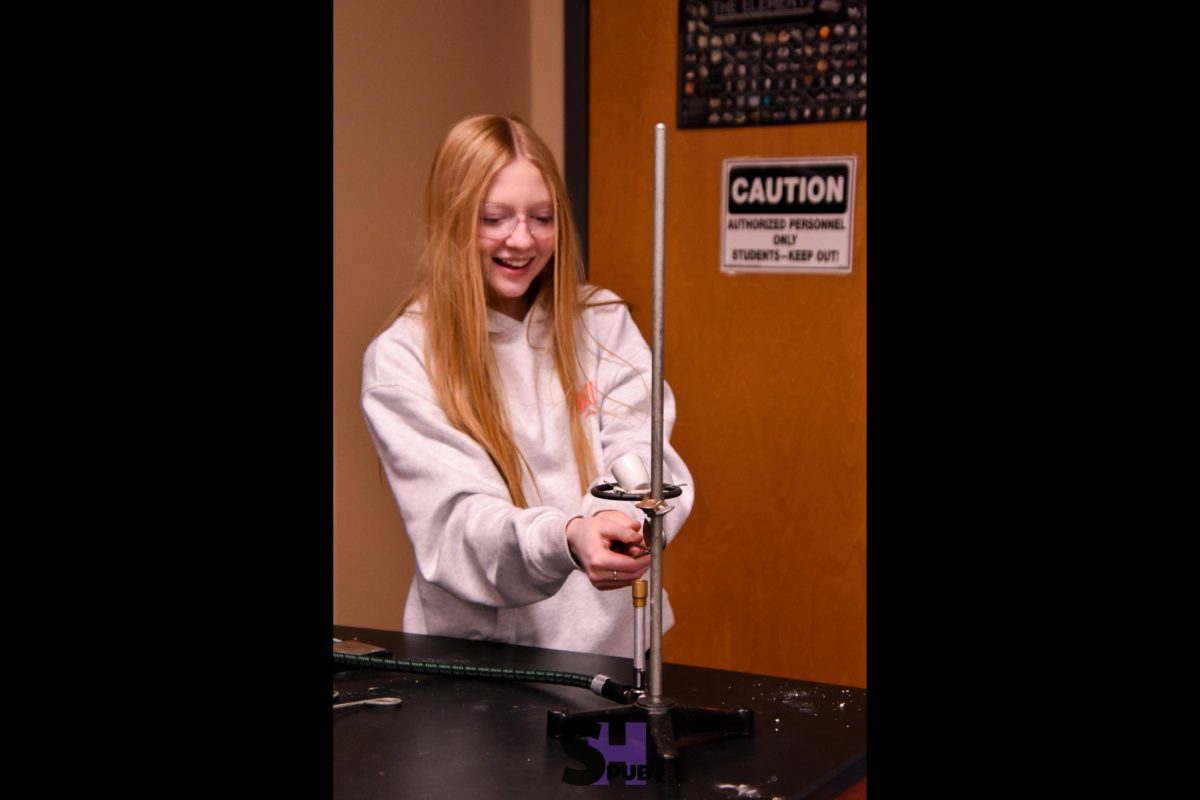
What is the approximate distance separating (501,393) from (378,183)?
95 centimetres

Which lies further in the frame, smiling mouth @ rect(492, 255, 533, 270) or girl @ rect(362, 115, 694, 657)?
smiling mouth @ rect(492, 255, 533, 270)

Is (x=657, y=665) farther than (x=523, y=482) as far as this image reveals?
No

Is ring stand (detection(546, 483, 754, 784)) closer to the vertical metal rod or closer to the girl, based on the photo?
the vertical metal rod

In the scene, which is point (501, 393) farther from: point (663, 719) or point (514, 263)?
point (663, 719)

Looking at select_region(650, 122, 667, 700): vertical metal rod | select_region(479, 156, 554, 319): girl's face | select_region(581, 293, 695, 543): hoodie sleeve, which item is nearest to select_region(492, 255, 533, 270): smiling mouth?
select_region(479, 156, 554, 319): girl's face

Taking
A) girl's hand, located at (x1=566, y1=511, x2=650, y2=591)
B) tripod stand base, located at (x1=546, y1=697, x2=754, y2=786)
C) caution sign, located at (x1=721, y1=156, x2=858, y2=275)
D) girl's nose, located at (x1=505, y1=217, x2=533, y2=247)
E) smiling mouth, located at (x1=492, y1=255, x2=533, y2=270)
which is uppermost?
caution sign, located at (x1=721, y1=156, x2=858, y2=275)

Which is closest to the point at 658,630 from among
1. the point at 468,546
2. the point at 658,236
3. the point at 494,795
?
the point at 494,795

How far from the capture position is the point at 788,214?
115 inches

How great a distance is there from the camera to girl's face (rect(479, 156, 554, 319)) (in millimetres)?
1964

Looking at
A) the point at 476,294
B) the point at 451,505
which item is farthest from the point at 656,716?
the point at 476,294
